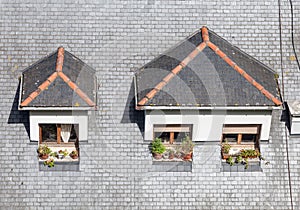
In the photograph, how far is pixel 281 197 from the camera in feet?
75.9

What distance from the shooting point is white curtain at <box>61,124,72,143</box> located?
23.0 meters

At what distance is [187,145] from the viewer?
75.0ft

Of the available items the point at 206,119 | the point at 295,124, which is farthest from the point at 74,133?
the point at 295,124

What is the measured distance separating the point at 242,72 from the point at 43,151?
7.96 m

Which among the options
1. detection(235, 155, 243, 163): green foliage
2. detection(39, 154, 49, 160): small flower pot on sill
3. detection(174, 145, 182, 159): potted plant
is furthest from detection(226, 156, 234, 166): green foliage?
detection(39, 154, 49, 160): small flower pot on sill

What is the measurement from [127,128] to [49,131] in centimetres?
296

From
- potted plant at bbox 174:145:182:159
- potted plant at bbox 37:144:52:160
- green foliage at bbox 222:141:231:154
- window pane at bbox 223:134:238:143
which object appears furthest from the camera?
window pane at bbox 223:134:238:143

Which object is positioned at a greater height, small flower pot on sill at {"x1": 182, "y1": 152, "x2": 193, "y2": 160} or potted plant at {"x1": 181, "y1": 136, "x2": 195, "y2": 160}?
potted plant at {"x1": 181, "y1": 136, "x2": 195, "y2": 160}

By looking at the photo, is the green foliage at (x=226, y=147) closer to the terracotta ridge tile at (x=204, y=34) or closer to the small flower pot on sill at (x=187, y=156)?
the small flower pot on sill at (x=187, y=156)

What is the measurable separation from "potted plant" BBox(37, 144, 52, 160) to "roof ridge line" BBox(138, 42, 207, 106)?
4000 mm

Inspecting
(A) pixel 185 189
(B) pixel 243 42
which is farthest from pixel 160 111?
(B) pixel 243 42

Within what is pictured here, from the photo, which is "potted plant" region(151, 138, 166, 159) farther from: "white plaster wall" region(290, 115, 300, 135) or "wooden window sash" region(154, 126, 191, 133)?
"white plaster wall" region(290, 115, 300, 135)

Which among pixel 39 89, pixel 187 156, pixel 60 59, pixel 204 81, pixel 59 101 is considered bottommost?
pixel 187 156

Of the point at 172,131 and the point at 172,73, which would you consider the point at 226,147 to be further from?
the point at 172,73
